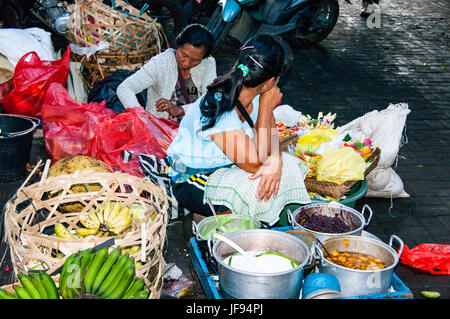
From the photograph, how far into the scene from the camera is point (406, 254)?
11.1 ft

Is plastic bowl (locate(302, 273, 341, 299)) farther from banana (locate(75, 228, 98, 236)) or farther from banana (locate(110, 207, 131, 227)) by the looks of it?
banana (locate(75, 228, 98, 236))

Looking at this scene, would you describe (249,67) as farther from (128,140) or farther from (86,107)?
(86,107)

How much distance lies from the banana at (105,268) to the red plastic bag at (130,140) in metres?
1.60

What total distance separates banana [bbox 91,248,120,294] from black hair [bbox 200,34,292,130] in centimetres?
109

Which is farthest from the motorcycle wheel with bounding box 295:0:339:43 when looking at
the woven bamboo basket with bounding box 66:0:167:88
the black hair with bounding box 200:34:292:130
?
the black hair with bounding box 200:34:292:130

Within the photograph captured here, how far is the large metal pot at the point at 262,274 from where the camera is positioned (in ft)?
7.52

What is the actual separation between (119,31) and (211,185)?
2578 millimetres

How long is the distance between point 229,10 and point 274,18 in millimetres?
826

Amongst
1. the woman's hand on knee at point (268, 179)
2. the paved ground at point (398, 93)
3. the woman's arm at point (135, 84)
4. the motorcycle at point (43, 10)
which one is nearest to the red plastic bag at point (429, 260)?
the paved ground at point (398, 93)

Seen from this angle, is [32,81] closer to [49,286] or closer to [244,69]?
[244,69]

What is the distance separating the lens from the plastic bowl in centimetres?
238

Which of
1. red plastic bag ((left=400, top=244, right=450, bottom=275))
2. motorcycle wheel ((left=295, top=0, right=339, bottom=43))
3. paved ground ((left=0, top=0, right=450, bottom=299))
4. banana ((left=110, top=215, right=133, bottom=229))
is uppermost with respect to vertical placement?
banana ((left=110, top=215, right=133, bottom=229))

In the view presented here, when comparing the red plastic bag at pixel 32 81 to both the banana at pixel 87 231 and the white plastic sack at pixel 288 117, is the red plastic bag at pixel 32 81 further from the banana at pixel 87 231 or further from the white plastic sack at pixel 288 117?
the banana at pixel 87 231
